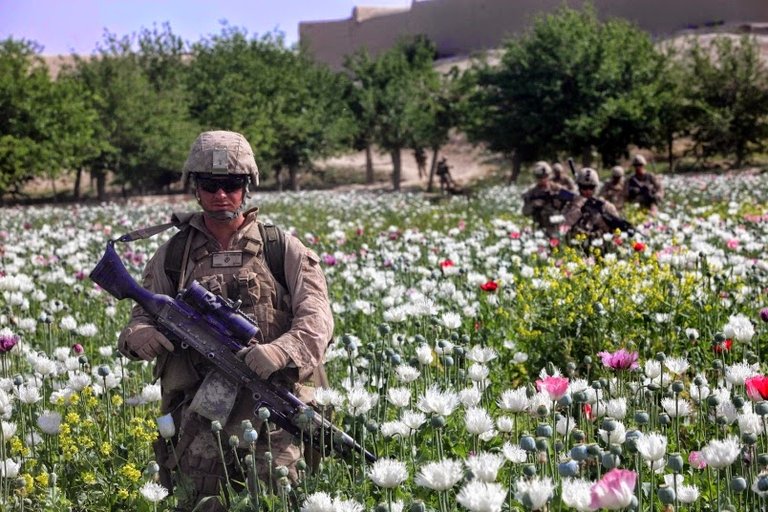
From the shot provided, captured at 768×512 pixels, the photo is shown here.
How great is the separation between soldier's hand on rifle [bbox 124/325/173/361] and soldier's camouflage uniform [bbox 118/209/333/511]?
68mm

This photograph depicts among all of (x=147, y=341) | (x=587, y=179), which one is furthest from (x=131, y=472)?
(x=587, y=179)

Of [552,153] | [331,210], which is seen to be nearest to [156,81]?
[552,153]

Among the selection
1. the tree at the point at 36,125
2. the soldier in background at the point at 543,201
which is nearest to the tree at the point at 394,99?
the tree at the point at 36,125

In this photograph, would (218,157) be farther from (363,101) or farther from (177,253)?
(363,101)

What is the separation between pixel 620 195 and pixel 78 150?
95.8 feet

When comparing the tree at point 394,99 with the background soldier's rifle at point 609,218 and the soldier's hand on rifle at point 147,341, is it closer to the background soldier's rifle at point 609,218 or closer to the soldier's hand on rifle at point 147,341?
the background soldier's rifle at point 609,218

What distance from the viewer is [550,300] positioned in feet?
21.9

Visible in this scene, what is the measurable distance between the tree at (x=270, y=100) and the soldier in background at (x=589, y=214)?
102 feet

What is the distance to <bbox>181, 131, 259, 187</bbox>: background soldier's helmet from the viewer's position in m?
3.65

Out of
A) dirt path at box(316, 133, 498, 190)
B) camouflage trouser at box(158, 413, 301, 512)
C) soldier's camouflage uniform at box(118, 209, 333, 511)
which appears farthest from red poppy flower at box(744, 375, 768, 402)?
dirt path at box(316, 133, 498, 190)

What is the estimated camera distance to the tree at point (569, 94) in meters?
37.1

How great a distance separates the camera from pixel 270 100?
45688mm

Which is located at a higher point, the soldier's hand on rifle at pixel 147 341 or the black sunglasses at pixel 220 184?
the black sunglasses at pixel 220 184

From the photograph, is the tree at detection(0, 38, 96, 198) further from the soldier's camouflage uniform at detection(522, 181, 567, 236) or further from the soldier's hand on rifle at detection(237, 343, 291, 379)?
the soldier's hand on rifle at detection(237, 343, 291, 379)
